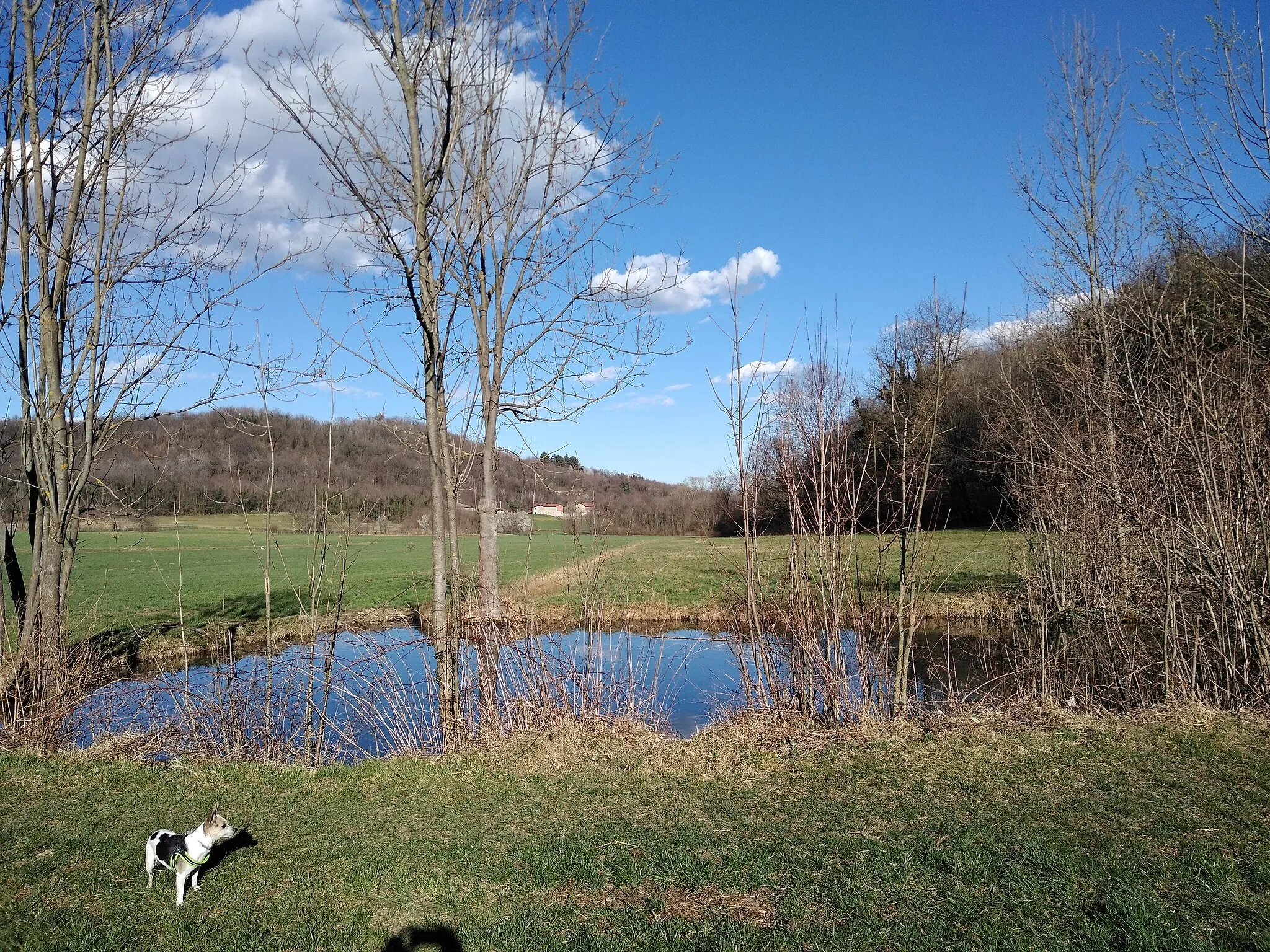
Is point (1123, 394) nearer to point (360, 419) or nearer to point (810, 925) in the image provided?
point (810, 925)

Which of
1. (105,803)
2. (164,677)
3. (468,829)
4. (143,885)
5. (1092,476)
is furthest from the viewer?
(1092,476)

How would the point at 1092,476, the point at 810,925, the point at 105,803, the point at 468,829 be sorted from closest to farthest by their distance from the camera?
the point at 810,925 → the point at 468,829 → the point at 105,803 → the point at 1092,476

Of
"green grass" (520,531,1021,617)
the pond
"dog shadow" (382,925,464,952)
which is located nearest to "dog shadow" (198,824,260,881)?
"dog shadow" (382,925,464,952)

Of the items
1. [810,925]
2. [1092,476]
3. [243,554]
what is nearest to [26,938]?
[810,925]

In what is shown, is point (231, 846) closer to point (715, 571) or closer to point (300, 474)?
point (300, 474)

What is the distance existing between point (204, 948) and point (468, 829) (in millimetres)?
1645

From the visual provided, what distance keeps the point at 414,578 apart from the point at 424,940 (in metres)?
5.31

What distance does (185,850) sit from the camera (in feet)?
12.8

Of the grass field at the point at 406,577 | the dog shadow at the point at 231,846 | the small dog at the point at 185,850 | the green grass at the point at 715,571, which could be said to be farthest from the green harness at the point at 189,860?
the green grass at the point at 715,571

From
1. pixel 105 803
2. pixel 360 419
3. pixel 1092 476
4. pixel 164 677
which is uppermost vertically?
pixel 360 419

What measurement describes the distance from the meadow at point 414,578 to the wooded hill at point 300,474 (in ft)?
1.69

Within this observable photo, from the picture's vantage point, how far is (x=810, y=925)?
3.37 metres

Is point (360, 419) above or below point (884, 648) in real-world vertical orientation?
above

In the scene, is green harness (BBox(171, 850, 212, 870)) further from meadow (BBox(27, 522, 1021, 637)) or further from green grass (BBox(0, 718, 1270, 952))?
meadow (BBox(27, 522, 1021, 637))
